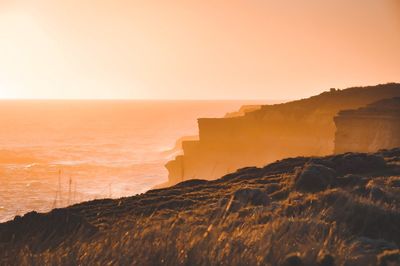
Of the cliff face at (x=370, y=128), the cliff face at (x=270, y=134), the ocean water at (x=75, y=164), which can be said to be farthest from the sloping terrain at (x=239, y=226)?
the cliff face at (x=270, y=134)

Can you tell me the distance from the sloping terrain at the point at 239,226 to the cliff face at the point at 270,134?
43188 mm

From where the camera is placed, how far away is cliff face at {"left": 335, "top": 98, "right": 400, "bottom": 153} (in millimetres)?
32281

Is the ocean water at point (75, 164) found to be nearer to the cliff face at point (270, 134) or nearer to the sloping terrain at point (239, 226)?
the cliff face at point (270, 134)

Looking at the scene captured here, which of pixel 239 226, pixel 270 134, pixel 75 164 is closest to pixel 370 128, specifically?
pixel 270 134

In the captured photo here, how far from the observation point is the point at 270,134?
193 ft

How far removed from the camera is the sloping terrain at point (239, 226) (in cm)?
522

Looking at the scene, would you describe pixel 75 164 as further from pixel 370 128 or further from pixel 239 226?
pixel 239 226

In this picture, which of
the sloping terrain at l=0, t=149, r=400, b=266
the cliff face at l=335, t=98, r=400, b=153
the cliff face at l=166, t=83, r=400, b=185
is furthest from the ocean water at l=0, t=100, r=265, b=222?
the cliff face at l=335, t=98, r=400, b=153

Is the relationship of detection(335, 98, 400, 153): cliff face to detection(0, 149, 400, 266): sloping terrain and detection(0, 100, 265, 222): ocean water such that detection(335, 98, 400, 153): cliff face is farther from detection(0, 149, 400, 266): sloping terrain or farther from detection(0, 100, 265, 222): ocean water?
detection(0, 149, 400, 266): sloping terrain

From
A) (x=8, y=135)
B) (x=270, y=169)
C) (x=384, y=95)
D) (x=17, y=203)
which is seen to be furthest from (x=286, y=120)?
(x=8, y=135)

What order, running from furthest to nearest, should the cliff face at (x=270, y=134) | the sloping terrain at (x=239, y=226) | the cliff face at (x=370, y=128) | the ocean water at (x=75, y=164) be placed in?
1. the cliff face at (x=270, y=134)
2. the ocean water at (x=75, y=164)
3. the cliff face at (x=370, y=128)
4. the sloping terrain at (x=239, y=226)

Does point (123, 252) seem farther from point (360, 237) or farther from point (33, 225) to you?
point (33, 225)

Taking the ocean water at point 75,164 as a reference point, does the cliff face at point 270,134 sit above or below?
above

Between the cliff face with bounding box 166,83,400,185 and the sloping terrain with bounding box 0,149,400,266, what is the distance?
4319 cm
